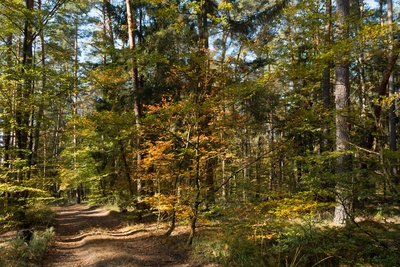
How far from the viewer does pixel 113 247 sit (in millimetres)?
7215

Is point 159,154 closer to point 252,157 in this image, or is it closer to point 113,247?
point 252,157

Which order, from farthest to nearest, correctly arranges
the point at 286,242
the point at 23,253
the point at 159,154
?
the point at 159,154, the point at 23,253, the point at 286,242

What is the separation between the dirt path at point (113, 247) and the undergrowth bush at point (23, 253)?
12.5 inches

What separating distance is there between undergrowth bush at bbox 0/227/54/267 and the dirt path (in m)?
0.32

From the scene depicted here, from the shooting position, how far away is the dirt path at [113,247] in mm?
6230

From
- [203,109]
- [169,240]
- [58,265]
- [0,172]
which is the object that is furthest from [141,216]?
[203,109]

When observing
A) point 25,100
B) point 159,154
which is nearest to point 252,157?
point 159,154

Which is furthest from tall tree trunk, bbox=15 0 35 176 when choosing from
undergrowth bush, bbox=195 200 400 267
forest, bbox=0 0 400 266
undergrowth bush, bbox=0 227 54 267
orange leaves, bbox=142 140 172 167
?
undergrowth bush, bbox=195 200 400 267

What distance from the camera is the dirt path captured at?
6230 millimetres

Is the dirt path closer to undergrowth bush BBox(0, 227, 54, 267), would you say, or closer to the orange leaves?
undergrowth bush BBox(0, 227, 54, 267)

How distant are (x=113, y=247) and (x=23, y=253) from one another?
214cm

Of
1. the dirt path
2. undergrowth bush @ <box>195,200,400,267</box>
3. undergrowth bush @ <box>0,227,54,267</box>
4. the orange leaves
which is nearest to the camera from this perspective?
undergrowth bush @ <box>195,200,400,267</box>

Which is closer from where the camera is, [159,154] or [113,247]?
[113,247]

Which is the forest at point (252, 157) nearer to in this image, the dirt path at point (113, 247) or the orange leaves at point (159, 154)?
the orange leaves at point (159, 154)
